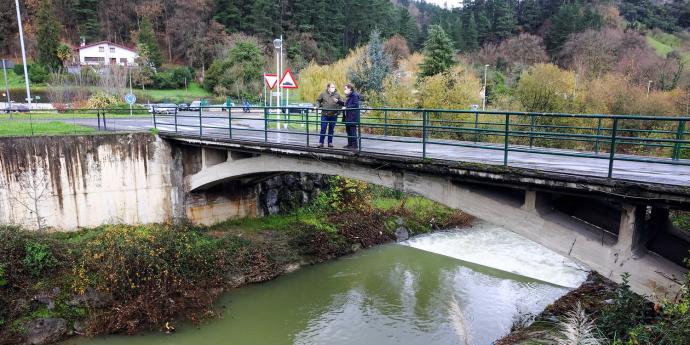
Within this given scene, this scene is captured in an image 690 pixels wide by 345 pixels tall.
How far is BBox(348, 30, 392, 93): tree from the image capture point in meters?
30.3

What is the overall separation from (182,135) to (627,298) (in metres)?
12.3

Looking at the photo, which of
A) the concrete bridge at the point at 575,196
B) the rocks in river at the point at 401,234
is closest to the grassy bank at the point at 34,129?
the concrete bridge at the point at 575,196

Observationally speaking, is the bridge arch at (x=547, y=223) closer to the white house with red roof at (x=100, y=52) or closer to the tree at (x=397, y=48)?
the tree at (x=397, y=48)

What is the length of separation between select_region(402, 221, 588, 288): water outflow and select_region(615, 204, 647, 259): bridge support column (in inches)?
291

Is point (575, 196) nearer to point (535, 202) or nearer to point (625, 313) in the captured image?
point (535, 202)

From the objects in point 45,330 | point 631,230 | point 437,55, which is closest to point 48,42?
point 437,55

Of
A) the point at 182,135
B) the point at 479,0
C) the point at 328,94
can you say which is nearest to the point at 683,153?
the point at 328,94

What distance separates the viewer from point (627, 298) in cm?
718

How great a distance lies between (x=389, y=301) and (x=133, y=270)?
6645mm

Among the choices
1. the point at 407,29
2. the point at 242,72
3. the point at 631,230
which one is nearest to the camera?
the point at 631,230

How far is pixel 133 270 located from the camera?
1206cm

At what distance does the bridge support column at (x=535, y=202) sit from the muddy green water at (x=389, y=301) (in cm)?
272

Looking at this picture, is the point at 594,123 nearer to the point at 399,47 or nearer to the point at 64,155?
the point at 64,155

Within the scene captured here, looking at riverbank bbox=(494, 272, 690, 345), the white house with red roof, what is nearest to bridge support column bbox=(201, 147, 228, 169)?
riverbank bbox=(494, 272, 690, 345)
